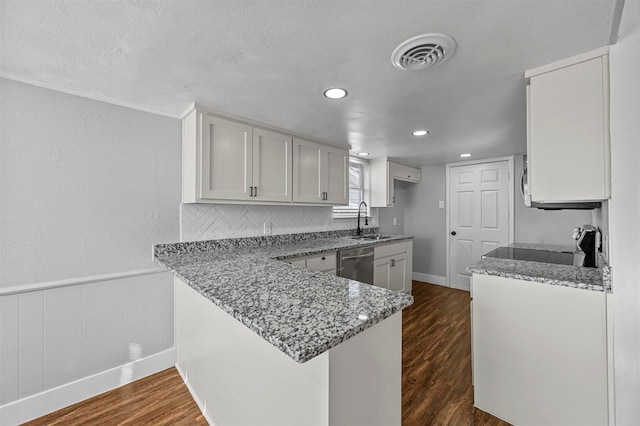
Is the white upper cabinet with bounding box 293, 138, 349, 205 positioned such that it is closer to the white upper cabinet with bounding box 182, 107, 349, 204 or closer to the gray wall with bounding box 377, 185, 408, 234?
the white upper cabinet with bounding box 182, 107, 349, 204

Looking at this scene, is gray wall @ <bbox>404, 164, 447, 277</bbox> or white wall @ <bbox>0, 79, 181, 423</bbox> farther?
gray wall @ <bbox>404, 164, 447, 277</bbox>

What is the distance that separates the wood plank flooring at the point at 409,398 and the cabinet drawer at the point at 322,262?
101cm

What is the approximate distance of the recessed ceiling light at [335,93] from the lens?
1789mm

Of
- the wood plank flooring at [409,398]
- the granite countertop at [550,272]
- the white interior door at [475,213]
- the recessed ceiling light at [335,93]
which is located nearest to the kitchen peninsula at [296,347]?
the wood plank flooring at [409,398]

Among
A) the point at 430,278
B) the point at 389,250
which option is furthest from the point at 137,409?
the point at 430,278

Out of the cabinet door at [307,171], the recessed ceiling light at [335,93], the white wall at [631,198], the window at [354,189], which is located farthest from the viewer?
the window at [354,189]

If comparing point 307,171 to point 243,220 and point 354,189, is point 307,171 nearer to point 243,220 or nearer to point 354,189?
point 243,220

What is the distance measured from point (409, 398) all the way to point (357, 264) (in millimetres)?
1349

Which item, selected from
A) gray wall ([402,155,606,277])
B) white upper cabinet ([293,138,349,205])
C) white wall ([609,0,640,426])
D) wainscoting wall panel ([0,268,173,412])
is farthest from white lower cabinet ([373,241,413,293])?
white wall ([609,0,640,426])

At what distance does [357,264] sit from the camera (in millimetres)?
2939

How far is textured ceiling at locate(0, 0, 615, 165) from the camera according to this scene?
3.54ft

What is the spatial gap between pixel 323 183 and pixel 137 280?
6.38 ft

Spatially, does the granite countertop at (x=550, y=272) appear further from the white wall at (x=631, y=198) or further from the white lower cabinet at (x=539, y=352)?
the white wall at (x=631, y=198)

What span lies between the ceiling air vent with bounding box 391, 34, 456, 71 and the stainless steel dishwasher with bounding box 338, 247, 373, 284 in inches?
70.9
